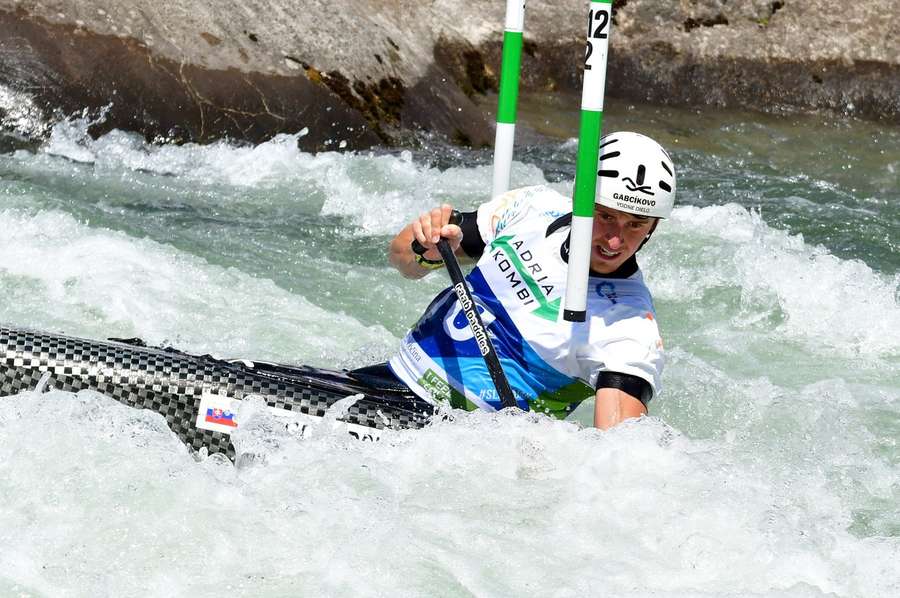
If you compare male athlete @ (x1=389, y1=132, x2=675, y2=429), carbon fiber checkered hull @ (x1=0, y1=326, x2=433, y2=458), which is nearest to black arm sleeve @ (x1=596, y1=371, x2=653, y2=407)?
male athlete @ (x1=389, y1=132, x2=675, y2=429)

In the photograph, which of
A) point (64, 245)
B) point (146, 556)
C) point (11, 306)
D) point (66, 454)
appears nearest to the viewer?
point (146, 556)

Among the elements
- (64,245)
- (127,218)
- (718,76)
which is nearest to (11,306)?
(64,245)

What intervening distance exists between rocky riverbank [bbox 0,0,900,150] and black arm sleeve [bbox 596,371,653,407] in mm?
5466

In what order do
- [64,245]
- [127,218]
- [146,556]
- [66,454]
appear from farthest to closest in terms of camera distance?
1. [127,218]
2. [64,245]
3. [66,454]
4. [146,556]

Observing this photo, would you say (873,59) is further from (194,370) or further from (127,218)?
(194,370)

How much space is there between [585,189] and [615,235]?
226 millimetres

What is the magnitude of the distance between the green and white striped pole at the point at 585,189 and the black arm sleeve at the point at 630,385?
0.63 feet

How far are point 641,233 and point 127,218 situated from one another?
438 cm

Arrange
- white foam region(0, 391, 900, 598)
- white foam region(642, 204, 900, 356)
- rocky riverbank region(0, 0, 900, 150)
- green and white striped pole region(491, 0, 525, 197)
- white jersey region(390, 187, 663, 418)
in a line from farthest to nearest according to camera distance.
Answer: rocky riverbank region(0, 0, 900, 150) → white foam region(642, 204, 900, 356) → green and white striped pole region(491, 0, 525, 197) → white jersey region(390, 187, 663, 418) → white foam region(0, 391, 900, 598)

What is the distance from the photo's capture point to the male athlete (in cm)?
372

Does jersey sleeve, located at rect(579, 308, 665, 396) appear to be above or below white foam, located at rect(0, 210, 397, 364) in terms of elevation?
above

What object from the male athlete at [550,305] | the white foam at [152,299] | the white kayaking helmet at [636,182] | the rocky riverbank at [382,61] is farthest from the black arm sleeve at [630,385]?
the rocky riverbank at [382,61]

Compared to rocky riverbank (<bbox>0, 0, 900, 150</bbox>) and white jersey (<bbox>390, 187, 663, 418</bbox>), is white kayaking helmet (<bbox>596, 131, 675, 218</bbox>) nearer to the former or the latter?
white jersey (<bbox>390, 187, 663, 418</bbox>)

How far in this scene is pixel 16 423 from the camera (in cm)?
371
